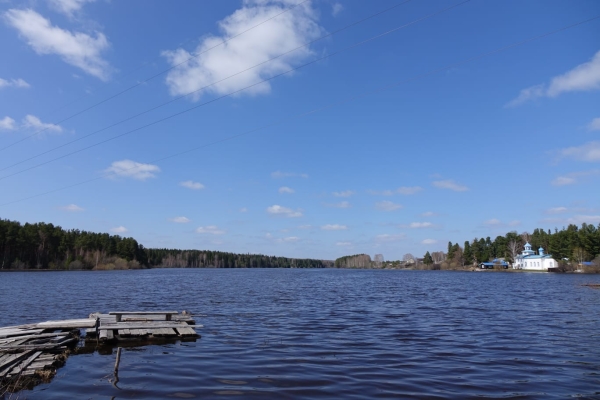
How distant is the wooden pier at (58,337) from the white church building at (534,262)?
560ft

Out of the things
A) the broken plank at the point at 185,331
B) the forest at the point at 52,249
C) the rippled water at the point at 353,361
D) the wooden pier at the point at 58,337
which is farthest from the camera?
the forest at the point at 52,249

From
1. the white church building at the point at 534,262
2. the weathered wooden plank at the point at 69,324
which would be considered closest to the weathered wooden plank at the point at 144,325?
the weathered wooden plank at the point at 69,324

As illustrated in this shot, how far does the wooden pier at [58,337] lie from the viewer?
1432 cm

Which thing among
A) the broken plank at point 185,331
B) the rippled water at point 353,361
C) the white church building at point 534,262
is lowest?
the rippled water at point 353,361

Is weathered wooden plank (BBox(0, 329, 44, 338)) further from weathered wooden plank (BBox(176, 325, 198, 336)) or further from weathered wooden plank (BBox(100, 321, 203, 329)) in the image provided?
weathered wooden plank (BBox(176, 325, 198, 336))

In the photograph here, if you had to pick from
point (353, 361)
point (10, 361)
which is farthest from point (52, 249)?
point (353, 361)

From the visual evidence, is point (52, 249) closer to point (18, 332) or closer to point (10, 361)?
point (18, 332)

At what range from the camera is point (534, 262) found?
169625mm

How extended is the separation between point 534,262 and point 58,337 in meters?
188

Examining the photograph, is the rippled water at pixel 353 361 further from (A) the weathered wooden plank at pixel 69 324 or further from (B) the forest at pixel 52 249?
(B) the forest at pixel 52 249

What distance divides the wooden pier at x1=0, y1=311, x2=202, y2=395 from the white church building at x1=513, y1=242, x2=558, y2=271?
6717 inches

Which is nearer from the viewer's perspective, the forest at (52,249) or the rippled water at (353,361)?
the rippled water at (353,361)

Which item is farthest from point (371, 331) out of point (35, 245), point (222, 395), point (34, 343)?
point (35, 245)

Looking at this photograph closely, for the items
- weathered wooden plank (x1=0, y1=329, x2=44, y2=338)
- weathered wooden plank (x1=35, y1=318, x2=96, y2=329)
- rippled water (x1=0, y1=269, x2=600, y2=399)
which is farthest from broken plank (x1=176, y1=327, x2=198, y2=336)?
weathered wooden plank (x1=0, y1=329, x2=44, y2=338)
